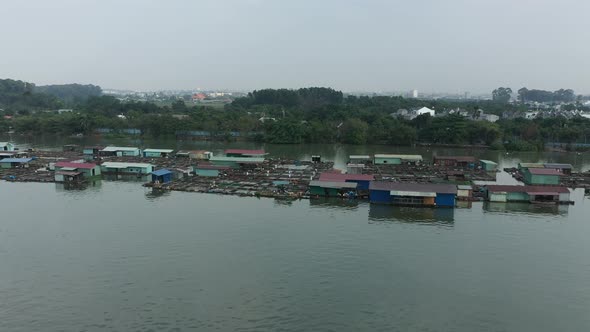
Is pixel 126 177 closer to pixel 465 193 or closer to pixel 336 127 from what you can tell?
pixel 465 193

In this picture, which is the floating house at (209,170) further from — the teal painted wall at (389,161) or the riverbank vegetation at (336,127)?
the riverbank vegetation at (336,127)

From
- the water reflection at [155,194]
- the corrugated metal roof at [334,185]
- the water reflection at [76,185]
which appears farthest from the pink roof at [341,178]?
the water reflection at [76,185]

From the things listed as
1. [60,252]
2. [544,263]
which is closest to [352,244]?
[544,263]

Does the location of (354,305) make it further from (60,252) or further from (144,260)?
(60,252)

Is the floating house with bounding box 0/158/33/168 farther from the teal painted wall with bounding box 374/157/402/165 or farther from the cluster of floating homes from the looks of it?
the teal painted wall with bounding box 374/157/402/165

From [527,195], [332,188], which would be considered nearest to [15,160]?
[332,188]

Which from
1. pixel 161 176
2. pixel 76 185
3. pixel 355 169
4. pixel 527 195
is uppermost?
pixel 355 169


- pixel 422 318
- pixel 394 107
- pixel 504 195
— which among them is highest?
pixel 394 107
